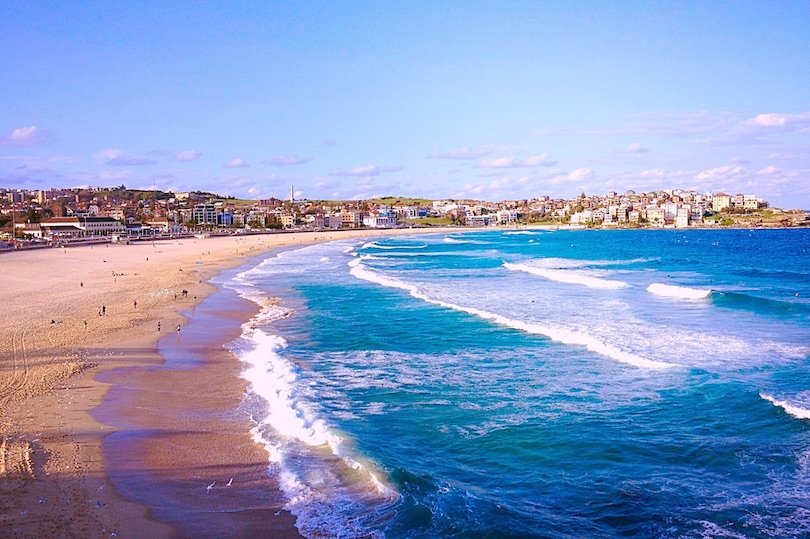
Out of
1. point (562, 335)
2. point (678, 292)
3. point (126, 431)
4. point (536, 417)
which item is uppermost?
point (678, 292)

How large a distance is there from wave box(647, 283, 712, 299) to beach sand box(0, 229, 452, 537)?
18.6 m

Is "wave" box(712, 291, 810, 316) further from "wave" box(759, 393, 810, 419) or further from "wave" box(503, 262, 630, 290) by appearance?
"wave" box(759, 393, 810, 419)

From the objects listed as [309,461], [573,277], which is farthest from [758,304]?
[309,461]

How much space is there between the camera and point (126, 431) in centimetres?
1138

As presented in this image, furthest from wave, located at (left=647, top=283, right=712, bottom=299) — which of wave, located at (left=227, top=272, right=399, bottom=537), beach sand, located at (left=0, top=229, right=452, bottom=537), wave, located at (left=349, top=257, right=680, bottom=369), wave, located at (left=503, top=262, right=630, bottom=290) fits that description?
wave, located at (left=227, top=272, right=399, bottom=537)

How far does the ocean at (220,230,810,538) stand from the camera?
8398 mm

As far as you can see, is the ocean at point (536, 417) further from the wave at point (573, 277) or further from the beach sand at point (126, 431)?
the wave at point (573, 277)

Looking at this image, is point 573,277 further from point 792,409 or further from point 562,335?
point 792,409

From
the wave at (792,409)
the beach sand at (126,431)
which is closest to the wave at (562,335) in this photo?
the wave at (792,409)

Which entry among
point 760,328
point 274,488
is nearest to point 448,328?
point 760,328

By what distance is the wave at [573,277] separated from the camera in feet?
113

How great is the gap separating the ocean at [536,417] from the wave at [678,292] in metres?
2.83

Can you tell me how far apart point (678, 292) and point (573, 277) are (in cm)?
892

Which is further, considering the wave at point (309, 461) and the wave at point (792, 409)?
the wave at point (792, 409)
